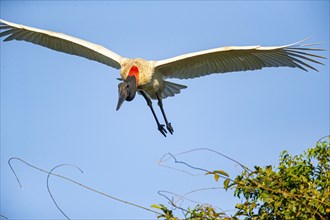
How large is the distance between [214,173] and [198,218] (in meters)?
0.31

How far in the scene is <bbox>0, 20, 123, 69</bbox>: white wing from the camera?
29.2 feet

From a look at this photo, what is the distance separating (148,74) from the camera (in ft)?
27.9

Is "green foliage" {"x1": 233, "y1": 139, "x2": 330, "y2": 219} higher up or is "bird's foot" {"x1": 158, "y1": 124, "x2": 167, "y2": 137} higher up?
"bird's foot" {"x1": 158, "y1": 124, "x2": 167, "y2": 137}

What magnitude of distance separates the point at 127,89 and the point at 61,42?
4.87 feet

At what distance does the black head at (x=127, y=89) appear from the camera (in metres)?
8.06

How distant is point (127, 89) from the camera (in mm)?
8172

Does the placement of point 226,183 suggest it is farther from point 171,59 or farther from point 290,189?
point 171,59

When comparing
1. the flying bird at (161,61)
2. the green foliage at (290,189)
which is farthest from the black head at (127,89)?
the green foliage at (290,189)

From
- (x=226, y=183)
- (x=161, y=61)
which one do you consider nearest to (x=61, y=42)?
(x=161, y=61)

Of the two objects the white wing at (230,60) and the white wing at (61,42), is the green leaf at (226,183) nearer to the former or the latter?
the white wing at (230,60)

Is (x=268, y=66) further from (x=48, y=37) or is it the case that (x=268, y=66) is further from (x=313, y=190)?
(x=313, y=190)

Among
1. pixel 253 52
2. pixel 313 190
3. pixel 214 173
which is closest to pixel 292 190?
pixel 313 190

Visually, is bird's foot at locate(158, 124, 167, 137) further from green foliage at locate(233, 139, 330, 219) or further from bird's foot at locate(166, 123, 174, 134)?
green foliage at locate(233, 139, 330, 219)

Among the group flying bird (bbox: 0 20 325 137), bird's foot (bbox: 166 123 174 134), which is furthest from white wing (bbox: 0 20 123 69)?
bird's foot (bbox: 166 123 174 134)
